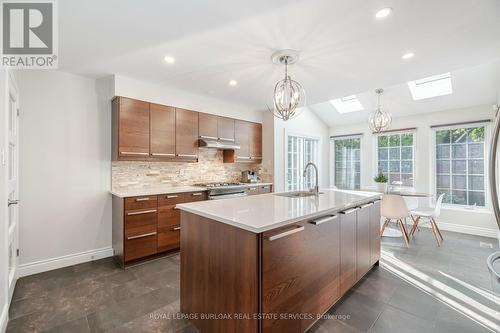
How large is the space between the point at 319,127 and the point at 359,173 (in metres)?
1.54

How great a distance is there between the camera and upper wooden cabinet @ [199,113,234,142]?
3.98 meters

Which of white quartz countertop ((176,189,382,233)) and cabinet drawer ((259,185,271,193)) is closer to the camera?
white quartz countertop ((176,189,382,233))

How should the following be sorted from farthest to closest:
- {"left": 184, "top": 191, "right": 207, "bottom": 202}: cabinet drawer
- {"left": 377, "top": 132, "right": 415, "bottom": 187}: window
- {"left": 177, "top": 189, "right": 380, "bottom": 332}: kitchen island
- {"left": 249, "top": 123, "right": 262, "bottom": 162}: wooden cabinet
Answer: {"left": 377, "top": 132, "right": 415, "bottom": 187}: window → {"left": 249, "top": 123, "right": 262, "bottom": 162}: wooden cabinet → {"left": 184, "top": 191, "right": 207, "bottom": 202}: cabinet drawer → {"left": 177, "top": 189, "right": 380, "bottom": 332}: kitchen island

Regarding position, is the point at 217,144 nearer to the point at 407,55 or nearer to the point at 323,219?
the point at 323,219

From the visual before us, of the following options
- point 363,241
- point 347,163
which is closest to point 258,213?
point 363,241

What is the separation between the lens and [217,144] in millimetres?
4000

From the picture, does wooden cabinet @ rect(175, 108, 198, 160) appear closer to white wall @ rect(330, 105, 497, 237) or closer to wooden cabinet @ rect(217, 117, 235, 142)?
wooden cabinet @ rect(217, 117, 235, 142)

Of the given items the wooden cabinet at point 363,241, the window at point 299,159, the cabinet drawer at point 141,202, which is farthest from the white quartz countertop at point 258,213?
the window at point 299,159

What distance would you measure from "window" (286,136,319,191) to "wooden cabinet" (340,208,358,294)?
9.79 feet

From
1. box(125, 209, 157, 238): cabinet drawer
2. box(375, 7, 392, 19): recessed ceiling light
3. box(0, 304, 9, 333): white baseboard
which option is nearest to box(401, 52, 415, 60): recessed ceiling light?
box(375, 7, 392, 19): recessed ceiling light

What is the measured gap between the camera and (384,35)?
2170mm

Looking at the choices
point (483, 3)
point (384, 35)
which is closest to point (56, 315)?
point (384, 35)

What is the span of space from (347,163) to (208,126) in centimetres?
394

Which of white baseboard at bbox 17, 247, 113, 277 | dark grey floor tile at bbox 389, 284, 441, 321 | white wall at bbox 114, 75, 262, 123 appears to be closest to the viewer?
dark grey floor tile at bbox 389, 284, 441, 321
